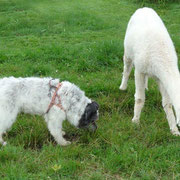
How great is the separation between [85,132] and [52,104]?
646mm

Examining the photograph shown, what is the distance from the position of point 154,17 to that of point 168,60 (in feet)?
4.54

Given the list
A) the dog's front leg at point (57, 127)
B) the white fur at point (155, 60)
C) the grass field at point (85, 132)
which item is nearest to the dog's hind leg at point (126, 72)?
the grass field at point (85, 132)

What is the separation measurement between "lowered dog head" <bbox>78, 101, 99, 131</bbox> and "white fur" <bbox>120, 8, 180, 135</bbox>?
781 mm

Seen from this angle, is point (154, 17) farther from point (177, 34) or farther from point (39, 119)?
point (177, 34)

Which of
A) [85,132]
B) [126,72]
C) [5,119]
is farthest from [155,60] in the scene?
[5,119]

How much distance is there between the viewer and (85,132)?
14.5ft

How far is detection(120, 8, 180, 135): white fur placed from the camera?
404cm

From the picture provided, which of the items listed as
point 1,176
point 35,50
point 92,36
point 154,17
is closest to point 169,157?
point 1,176

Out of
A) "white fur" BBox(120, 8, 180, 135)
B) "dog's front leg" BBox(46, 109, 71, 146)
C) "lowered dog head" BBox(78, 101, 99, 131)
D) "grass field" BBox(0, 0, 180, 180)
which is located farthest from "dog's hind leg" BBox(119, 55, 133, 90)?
"dog's front leg" BBox(46, 109, 71, 146)

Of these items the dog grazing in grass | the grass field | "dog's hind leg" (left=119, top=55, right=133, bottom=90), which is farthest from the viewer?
"dog's hind leg" (left=119, top=55, right=133, bottom=90)

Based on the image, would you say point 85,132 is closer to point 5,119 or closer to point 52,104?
point 52,104

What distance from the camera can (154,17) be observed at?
17.4ft

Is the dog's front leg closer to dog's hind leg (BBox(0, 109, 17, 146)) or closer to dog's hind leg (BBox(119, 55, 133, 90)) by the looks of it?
dog's hind leg (BBox(0, 109, 17, 146))

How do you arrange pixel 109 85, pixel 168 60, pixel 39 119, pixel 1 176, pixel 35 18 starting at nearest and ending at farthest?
pixel 1 176
pixel 168 60
pixel 39 119
pixel 109 85
pixel 35 18
